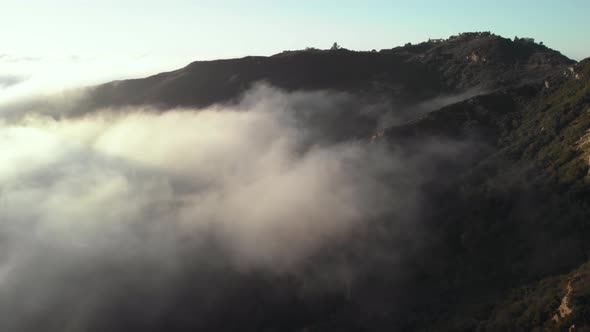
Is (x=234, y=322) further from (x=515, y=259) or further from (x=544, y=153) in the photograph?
(x=544, y=153)

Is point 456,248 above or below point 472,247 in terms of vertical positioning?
below

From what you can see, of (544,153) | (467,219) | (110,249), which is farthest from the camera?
(110,249)

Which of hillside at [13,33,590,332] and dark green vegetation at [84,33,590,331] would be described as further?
hillside at [13,33,590,332]

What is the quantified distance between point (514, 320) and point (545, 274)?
15350mm

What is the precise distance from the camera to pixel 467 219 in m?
103

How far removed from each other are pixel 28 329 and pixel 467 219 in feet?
350

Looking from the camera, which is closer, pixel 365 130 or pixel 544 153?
pixel 544 153

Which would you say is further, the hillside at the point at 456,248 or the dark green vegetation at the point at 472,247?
the hillside at the point at 456,248

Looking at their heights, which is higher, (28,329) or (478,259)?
(478,259)

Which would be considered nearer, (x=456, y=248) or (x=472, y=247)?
(x=472, y=247)

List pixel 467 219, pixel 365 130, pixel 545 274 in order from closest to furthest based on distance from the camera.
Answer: pixel 545 274, pixel 467 219, pixel 365 130

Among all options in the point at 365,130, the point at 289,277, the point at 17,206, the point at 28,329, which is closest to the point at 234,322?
the point at 289,277

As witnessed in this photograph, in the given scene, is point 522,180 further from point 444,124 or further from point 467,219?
point 444,124

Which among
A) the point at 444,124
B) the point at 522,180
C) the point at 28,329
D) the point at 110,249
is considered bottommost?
the point at 28,329
